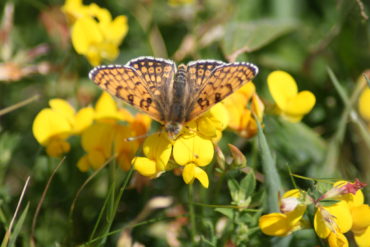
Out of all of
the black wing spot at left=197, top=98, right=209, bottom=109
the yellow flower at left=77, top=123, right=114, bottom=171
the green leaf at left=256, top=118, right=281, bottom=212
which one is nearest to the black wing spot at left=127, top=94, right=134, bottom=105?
the black wing spot at left=197, top=98, right=209, bottom=109

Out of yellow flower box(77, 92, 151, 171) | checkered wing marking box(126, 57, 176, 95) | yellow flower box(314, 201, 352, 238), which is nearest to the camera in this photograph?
yellow flower box(314, 201, 352, 238)

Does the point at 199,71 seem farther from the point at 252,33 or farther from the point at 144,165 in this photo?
the point at 252,33

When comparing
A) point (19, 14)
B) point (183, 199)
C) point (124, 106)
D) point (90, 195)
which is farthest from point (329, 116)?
point (19, 14)

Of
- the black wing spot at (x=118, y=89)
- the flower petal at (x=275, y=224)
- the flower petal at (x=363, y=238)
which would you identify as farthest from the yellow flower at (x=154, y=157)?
the flower petal at (x=363, y=238)

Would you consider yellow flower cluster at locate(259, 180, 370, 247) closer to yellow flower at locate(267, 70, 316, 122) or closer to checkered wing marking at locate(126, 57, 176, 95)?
yellow flower at locate(267, 70, 316, 122)

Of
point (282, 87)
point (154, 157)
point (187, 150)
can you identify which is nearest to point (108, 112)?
point (154, 157)

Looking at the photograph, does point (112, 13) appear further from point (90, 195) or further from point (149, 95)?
point (149, 95)

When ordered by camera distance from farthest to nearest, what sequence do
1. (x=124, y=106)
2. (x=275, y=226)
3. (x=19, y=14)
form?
(x=19, y=14), (x=124, y=106), (x=275, y=226)

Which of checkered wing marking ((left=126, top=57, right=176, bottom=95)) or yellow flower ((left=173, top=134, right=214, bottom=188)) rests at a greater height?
checkered wing marking ((left=126, top=57, right=176, bottom=95))

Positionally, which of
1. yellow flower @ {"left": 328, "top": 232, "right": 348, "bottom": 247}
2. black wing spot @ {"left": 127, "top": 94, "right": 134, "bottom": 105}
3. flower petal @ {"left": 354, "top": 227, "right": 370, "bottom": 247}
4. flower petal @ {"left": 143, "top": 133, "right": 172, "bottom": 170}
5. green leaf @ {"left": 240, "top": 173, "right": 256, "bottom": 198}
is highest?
black wing spot @ {"left": 127, "top": 94, "right": 134, "bottom": 105}
